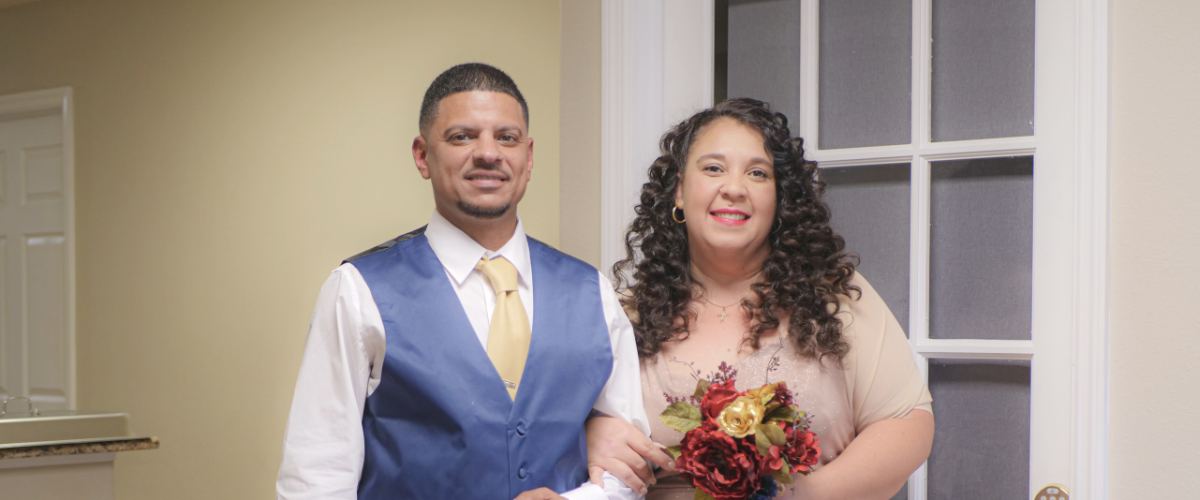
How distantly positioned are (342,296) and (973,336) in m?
1.33

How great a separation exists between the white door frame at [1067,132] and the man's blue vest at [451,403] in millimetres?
699

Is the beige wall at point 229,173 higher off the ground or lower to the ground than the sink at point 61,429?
higher

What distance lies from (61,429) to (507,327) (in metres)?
1.43

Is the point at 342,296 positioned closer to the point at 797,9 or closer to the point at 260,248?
the point at 797,9

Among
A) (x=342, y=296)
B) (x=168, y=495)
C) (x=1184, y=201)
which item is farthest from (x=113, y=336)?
(x=1184, y=201)

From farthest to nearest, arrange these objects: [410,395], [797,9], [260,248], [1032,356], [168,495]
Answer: [168,495] < [260,248] < [797,9] < [1032,356] < [410,395]

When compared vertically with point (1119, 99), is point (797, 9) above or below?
above

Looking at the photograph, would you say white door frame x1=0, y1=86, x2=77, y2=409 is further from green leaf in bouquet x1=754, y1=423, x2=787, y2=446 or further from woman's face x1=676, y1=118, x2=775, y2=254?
green leaf in bouquet x1=754, y1=423, x2=787, y2=446

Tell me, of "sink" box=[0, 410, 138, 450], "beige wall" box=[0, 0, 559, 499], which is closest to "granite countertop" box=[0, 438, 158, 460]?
"sink" box=[0, 410, 138, 450]

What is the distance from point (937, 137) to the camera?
1926 mm

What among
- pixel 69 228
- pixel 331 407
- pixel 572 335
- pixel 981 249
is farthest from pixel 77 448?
pixel 981 249

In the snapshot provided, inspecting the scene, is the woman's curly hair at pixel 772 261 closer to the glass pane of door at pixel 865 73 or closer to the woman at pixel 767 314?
the woman at pixel 767 314

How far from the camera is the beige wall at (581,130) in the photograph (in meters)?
2.08

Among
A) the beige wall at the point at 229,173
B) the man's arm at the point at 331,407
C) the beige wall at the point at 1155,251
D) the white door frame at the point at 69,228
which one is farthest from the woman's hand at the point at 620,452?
the white door frame at the point at 69,228
